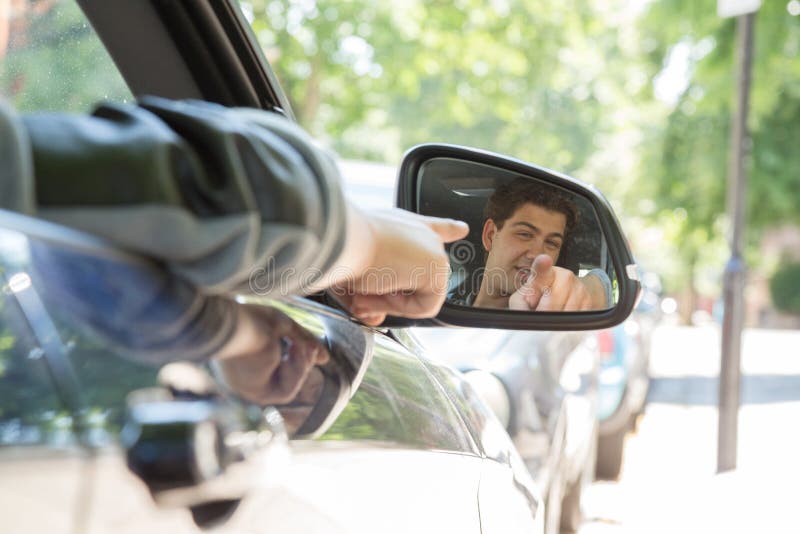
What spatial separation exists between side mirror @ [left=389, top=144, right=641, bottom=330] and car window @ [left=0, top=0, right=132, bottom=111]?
0.69 meters

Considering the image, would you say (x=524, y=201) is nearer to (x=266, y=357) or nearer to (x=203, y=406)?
(x=266, y=357)

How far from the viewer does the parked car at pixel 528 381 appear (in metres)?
3.90

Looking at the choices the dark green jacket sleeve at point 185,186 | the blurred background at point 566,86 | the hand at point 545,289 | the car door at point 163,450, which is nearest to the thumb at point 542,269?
the hand at point 545,289

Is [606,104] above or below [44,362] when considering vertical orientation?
below

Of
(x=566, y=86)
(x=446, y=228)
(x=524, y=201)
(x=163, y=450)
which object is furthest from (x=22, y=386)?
(x=566, y=86)

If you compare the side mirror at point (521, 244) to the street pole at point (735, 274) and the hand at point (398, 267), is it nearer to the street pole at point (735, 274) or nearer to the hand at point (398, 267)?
the hand at point (398, 267)

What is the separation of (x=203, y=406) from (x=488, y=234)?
93 centimetres

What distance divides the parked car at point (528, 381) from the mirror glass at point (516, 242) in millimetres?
1401

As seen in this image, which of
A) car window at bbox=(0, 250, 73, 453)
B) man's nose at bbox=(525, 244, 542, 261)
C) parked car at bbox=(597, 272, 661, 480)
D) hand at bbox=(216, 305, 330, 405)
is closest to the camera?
car window at bbox=(0, 250, 73, 453)

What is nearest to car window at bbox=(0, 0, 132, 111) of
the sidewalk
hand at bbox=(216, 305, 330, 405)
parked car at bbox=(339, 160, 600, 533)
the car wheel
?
hand at bbox=(216, 305, 330, 405)

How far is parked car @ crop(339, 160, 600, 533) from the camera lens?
3.90 meters

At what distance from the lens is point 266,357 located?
3.93 feet

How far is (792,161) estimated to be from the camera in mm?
20031

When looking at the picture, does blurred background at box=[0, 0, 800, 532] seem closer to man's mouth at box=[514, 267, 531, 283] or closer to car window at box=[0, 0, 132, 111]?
car window at box=[0, 0, 132, 111]
